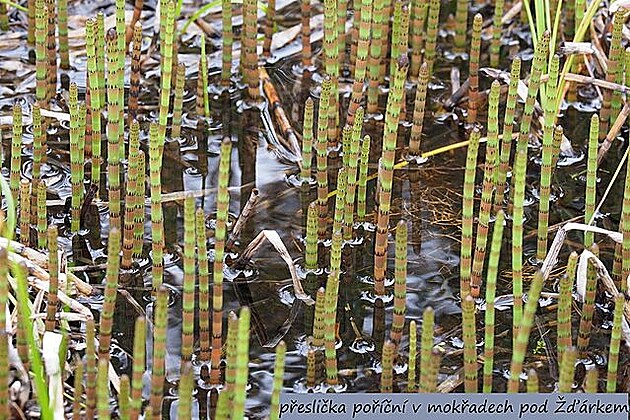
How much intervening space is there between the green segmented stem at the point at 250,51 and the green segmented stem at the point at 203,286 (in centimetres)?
118

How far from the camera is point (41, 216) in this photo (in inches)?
102

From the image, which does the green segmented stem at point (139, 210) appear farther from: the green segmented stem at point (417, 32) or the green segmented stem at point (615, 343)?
the green segmented stem at point (417, 32)

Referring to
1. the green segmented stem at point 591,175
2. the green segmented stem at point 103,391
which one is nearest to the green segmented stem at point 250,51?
the green segmented stem at point 591,175

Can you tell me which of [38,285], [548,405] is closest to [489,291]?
[548,405]

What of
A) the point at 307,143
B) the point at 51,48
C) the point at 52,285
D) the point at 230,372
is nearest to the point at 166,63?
the point at 307,143

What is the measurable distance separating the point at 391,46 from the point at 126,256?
129 centimetres

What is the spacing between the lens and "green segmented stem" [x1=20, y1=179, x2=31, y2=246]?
8.36 feet

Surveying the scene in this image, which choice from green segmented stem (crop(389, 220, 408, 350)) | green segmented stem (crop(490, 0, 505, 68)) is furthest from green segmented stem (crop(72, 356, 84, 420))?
green segmented stem (crop(490, 0, 505, 68))

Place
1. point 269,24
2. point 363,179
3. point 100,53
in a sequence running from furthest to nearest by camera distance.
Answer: point 269,24, point 100,53, point 363,179

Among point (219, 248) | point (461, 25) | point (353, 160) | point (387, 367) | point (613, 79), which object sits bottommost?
point (387, 367)

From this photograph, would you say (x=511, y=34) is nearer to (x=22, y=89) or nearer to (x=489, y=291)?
(x=22, y=89)

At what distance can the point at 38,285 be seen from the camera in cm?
244

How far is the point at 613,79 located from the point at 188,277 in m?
1.63

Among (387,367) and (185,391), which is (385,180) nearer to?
(387,367)
